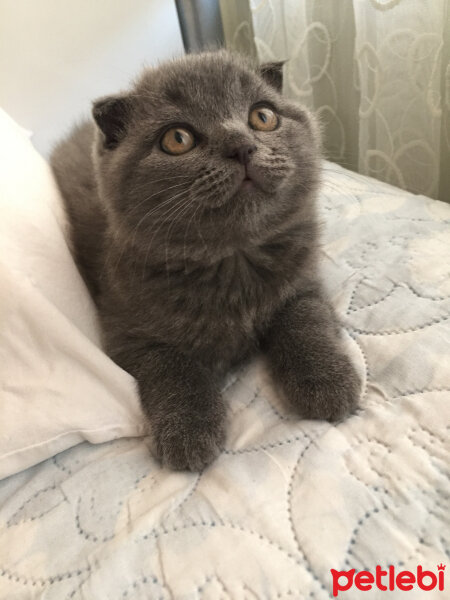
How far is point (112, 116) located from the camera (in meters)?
0.78

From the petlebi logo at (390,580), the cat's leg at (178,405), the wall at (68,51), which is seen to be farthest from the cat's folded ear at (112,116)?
the wall at (68,51)

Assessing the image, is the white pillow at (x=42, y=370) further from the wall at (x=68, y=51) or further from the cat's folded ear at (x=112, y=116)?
the wall at (x=68, y=51)

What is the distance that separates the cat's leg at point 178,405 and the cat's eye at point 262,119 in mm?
390

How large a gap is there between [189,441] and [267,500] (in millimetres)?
141

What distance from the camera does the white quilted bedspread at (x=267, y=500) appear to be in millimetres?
495

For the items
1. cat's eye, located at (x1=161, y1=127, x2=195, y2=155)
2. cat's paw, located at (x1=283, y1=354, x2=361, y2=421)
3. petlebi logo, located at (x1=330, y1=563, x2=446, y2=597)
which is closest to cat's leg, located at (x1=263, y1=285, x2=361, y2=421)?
cat's paw, located at (x1=283, y1=354, x2=361, y2=421)

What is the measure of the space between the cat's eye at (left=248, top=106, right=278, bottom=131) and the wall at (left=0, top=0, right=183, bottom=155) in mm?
881

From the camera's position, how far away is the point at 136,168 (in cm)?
72

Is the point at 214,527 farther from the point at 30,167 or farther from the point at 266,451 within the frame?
the point at 30,167

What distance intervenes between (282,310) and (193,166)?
318 millimetres

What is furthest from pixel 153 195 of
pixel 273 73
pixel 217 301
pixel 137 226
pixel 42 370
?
pixel 273 73

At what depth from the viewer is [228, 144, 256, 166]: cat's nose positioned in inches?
24.8

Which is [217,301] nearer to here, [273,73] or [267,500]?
[267,500]

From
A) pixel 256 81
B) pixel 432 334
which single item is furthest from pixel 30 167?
pixel 432 334
